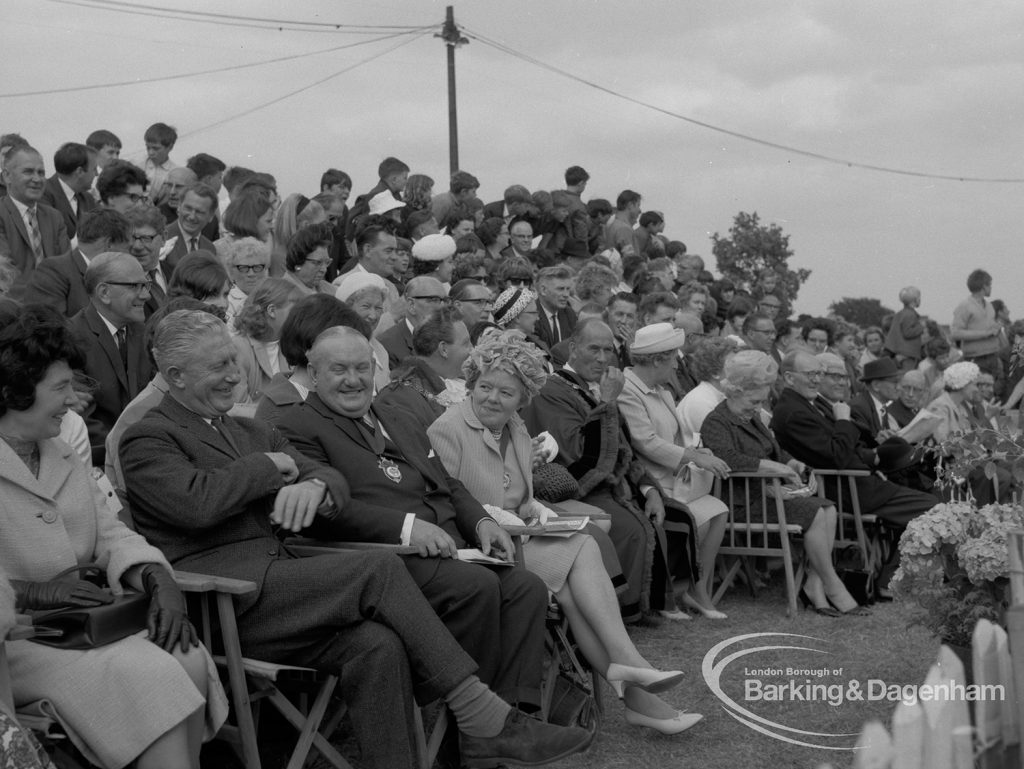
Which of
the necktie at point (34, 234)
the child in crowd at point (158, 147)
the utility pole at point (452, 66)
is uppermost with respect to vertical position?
the utility pole at point (452, 66)

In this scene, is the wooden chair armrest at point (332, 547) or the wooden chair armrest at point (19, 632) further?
the wooden chair armrest at point (332, 547)

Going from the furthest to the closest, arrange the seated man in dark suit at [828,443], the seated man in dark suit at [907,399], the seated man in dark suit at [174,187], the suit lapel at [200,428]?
the seated man in dark suit at [907,399]
the seated man in dark suit at [174,187]
the seated man in dark suit at [828,443]
the suit lapel at [200,428]

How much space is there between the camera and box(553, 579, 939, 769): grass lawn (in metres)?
4.55

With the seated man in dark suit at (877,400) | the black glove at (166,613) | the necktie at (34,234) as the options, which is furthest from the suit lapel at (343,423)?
the seated man in dark suit at (877,400)

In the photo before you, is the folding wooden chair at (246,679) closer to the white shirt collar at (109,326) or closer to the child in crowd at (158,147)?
the white shirt collar at (109,326)

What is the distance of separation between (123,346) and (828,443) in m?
4.38

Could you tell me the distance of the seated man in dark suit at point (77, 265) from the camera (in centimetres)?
570

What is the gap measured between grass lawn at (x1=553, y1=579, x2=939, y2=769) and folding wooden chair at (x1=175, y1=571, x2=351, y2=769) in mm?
1063

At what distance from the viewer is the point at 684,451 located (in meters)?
6.94

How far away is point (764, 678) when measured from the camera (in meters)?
5.48

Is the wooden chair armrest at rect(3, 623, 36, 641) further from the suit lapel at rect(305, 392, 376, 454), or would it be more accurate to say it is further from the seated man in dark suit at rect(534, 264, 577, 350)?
the seated man in dark suit at rect(534, 264, 577, 350)

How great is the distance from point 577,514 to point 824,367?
285 centimetres

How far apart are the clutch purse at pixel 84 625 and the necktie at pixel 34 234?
13.6 feet

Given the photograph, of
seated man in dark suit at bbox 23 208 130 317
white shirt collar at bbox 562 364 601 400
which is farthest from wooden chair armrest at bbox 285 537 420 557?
white shirt collar at bbox 562 364 601 400
